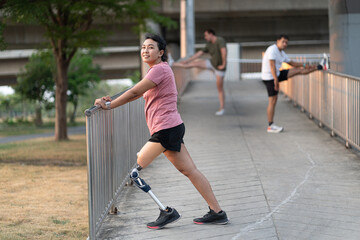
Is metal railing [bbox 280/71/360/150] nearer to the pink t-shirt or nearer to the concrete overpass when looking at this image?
the pink t-shirt

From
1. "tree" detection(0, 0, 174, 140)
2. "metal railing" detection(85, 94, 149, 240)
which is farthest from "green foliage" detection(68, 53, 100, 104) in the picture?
"metal railing" detection(85, 94, 149, 240)

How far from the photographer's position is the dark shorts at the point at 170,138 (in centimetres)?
598

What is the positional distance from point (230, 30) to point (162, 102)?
39.7m

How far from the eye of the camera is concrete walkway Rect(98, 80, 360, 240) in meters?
6.16

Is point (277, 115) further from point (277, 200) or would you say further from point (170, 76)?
point (170, 76)

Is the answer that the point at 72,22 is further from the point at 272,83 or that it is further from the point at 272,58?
the point at 272,58

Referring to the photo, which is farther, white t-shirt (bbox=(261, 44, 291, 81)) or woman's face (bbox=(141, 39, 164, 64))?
white t-shirt (bbox=(261, 44, 291, 81))

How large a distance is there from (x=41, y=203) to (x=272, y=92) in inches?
182

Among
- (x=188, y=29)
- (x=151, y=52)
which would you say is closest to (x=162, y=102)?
(x=151, y=52)

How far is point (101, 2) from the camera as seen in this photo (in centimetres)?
2156

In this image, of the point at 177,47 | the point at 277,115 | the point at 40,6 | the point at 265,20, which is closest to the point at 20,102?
the point at 177,47

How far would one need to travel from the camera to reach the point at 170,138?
598 centimetres

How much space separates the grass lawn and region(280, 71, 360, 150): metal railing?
4311 millimetres

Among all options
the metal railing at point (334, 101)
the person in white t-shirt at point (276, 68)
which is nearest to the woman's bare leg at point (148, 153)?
the metal railing at point (334, 101)
